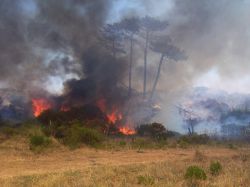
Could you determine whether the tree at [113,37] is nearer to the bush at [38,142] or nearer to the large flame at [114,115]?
the large flame at [114,115]

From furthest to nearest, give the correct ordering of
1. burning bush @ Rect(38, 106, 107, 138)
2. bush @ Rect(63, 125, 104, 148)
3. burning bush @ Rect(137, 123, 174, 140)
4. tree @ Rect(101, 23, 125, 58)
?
1. tree @ Rect(101, 23, 125, 58)
2. burning bush @ Rect(137, 123, 174, 140)
3. burning bush @ Rect(38, 106, 107, 138)
4. bush @ Rect(63, 125, 104, 148)

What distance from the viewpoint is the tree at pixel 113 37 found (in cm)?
6326

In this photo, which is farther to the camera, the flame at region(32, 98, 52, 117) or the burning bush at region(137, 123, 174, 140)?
the flame at region(32, 98, 52, 117)

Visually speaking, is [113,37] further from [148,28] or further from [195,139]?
[195,139]

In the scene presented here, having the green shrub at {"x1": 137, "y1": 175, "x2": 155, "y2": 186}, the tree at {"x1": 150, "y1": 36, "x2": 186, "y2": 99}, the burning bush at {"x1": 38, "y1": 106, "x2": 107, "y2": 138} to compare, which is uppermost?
the tree at {"x1": 150, "y1": 36, "x2": 186, "y2": 99}

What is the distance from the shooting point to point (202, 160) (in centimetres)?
2323

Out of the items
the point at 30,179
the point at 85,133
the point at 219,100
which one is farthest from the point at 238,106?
the point at 30,179

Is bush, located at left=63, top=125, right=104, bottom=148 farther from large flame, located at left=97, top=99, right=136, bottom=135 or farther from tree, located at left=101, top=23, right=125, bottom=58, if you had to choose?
tree, located at left=101, top=23, right=125, bottom=58

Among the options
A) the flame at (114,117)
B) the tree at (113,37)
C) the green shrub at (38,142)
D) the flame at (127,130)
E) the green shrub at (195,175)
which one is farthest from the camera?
the tree at (113,37)

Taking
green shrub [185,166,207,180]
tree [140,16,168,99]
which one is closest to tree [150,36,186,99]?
tree [140,16,168,99]

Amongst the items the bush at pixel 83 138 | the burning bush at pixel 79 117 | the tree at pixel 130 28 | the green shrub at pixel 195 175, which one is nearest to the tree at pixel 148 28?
the tree at pixel 130 28

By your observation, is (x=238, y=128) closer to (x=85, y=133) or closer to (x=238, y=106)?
(x=238, y=106)

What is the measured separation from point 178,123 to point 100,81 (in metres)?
13.3

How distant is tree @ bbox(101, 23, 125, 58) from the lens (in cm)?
6326
